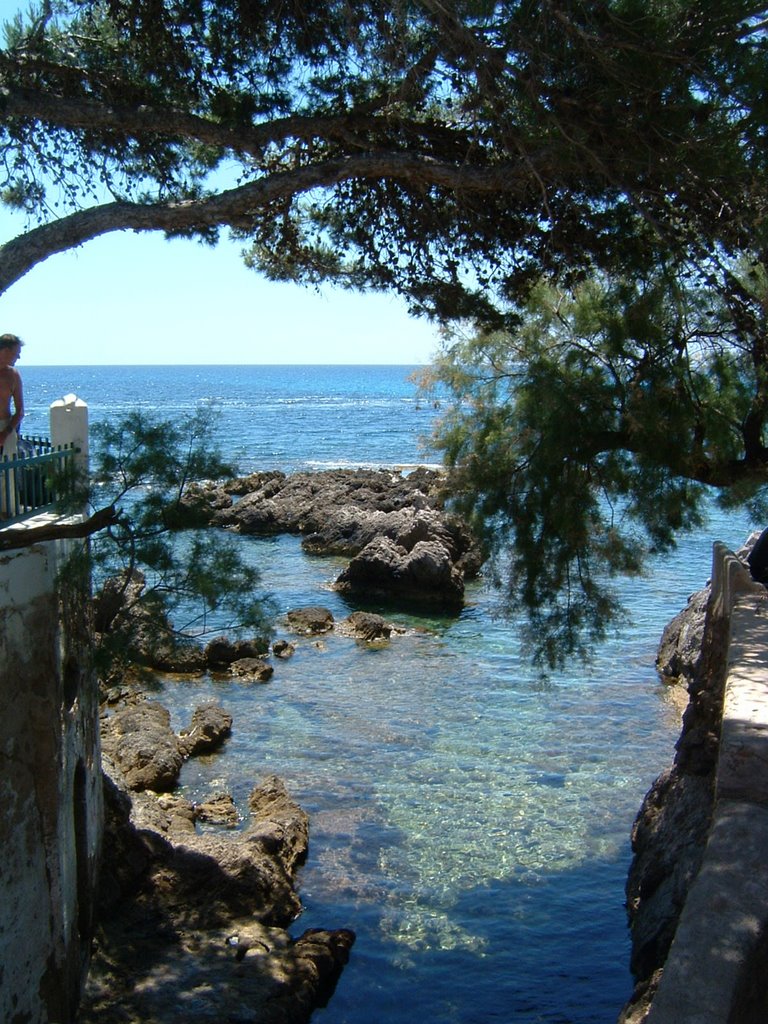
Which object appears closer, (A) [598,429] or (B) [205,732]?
(A) [598,429]

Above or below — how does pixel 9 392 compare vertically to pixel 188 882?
above

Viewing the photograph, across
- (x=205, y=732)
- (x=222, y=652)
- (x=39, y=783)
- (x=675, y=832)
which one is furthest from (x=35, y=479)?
(x=222, y=652)

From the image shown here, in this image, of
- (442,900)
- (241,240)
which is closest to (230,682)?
(442,900)

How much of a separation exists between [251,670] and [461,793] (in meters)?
6.11

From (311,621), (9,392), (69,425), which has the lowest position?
(311,621)

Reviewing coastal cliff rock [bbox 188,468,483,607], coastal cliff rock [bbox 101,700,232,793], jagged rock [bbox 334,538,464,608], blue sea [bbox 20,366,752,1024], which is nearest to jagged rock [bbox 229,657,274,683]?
blue sea [bbox 20,366,752,1024]

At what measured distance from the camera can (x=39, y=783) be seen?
8539mm

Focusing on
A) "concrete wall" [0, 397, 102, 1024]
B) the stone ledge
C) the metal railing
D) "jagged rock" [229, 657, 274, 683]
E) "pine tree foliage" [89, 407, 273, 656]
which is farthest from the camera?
"jagged rock" [229, 657, 274, 683]

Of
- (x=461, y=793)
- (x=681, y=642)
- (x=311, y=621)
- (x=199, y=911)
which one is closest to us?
(x=199, y=911)

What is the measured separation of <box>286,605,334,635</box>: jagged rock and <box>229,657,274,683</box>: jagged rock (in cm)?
263

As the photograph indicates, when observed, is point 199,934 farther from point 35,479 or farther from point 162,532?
point 35,479

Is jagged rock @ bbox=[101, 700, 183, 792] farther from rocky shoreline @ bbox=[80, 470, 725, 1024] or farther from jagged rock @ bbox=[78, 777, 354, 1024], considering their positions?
jagged rock @ bbox=[78, 777, 354, 1024]

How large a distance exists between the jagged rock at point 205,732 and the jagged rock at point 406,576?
8.59 m

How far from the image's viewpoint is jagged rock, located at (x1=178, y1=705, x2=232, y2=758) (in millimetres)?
16156
